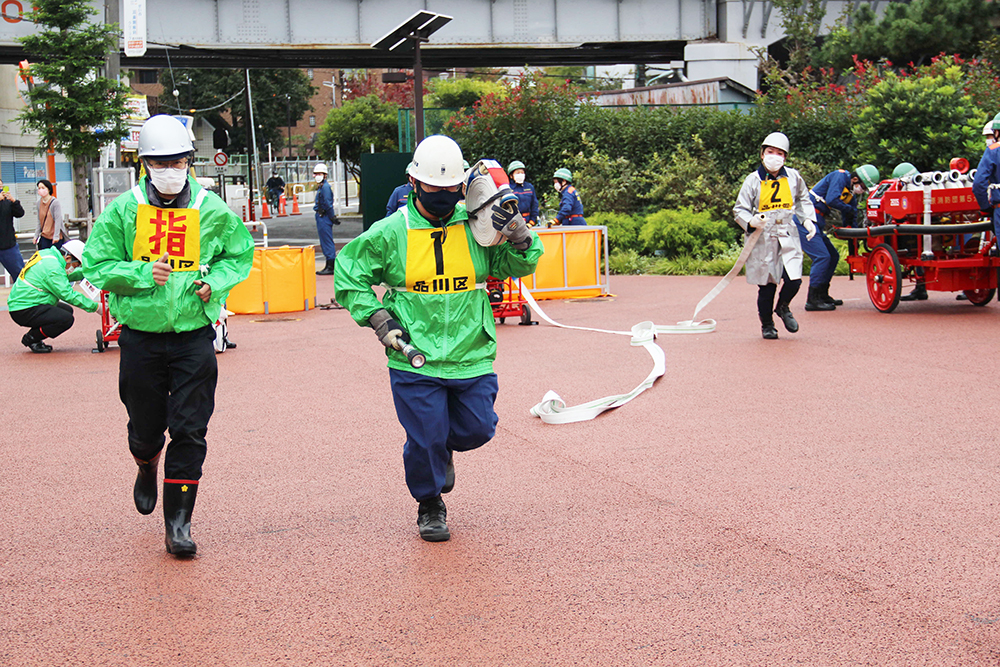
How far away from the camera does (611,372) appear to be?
9562 mm

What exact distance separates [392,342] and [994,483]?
320cm

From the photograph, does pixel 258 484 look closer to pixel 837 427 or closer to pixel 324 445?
pixel 324 445

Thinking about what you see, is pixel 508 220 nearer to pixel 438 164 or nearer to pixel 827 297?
pixel 438 164

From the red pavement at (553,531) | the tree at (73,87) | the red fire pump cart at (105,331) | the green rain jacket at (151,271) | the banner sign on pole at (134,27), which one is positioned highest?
the banner sign on pole at (134,27)

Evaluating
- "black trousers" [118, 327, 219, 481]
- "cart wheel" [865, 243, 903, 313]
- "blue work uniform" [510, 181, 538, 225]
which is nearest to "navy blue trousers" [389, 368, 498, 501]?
"black trousers" [118, 327, 219, 481]

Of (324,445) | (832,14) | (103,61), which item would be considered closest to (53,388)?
(324,445)

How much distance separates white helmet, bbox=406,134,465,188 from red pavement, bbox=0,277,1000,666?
1.64m

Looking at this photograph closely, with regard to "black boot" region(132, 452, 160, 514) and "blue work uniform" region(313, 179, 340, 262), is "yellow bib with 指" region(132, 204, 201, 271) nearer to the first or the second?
"black boot" region(132, 452, 160, 514)

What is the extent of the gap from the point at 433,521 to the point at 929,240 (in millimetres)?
9260

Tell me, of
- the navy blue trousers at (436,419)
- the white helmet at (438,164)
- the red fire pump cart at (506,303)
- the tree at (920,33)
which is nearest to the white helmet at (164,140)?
the white helmet at (438,164)

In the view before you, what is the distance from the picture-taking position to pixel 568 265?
51.4ft

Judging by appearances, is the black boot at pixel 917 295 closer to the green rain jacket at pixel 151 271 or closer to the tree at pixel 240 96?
the green rain jacket at pixel 151 271

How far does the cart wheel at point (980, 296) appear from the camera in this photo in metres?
13.1

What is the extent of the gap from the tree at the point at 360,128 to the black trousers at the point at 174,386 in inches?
1819
